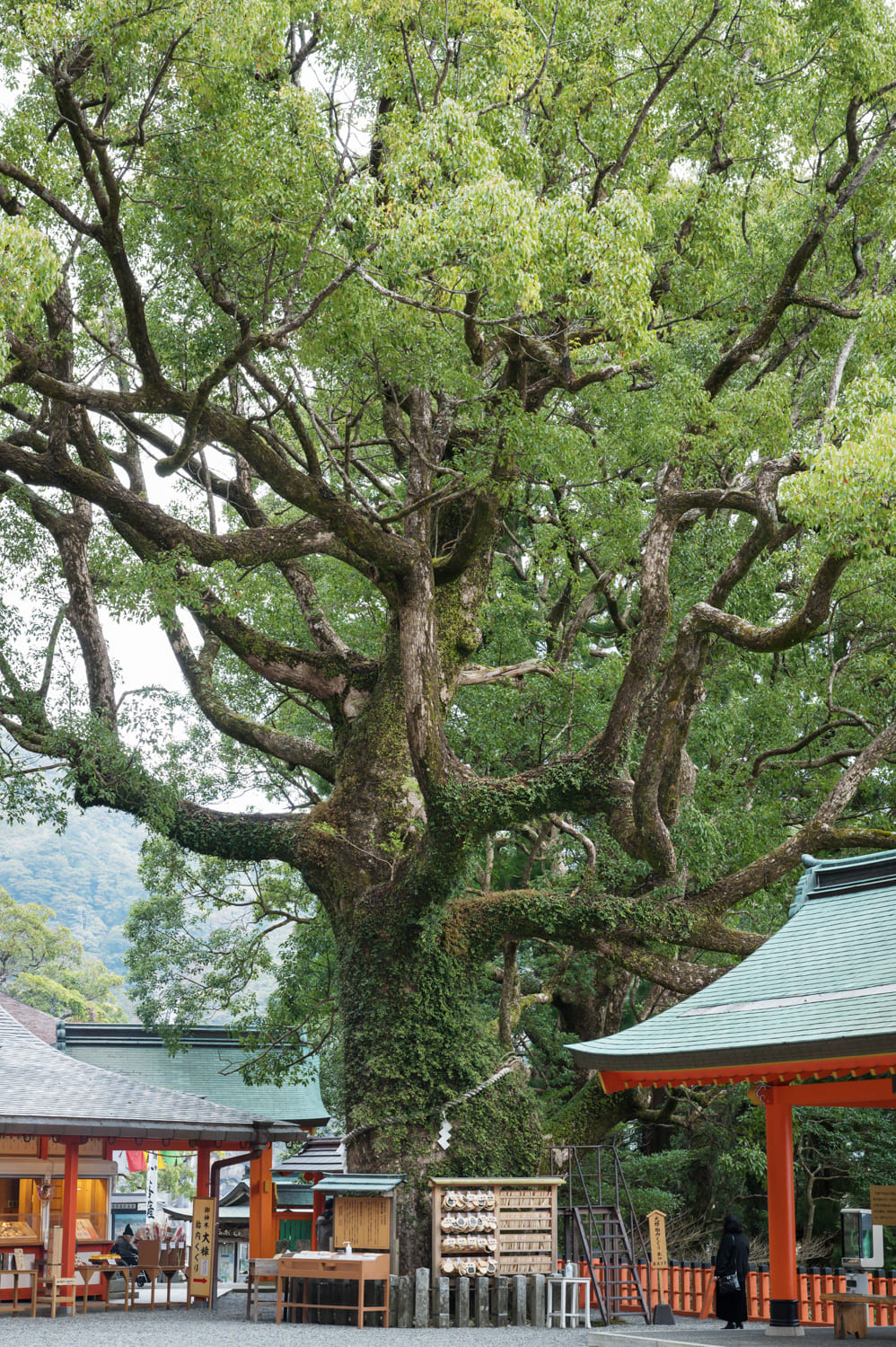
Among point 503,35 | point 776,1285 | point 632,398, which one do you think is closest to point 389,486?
point 632,398

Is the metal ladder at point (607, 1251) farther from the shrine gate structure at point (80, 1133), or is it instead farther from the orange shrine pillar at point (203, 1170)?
the orange shrine pillar at point (203, 1170)

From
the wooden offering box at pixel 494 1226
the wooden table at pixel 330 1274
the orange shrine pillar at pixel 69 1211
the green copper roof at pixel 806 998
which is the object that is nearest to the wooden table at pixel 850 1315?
the green copper roof at pixel 806 998

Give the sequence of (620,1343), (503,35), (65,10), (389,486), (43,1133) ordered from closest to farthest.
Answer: (620,1343), (65,10), (503,35), (43,1133), (389,486)

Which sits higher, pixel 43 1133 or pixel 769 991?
pixel 769 991

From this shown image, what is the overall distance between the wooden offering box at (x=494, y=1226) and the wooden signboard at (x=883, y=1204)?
10.7 feet

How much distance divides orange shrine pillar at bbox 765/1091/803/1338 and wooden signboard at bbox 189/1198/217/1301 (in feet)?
21.8

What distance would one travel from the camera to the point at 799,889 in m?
11.2

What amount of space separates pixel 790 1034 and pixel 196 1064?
54.9ft

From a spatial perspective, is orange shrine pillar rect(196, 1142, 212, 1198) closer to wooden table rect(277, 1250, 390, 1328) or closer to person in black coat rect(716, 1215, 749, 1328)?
wooden table rect(277, 1250, 390, 1328)

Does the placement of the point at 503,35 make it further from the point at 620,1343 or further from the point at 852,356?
the point at 620,1343

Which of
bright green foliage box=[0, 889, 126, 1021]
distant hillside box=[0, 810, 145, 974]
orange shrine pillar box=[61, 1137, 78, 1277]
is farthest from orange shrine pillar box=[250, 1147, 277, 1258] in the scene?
distant hillside box=[0, 810, 145, 974]

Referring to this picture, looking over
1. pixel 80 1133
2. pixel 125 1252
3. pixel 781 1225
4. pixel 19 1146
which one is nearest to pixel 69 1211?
pixel 80 1133

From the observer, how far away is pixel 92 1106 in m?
13.2

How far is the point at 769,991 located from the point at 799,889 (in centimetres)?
183
